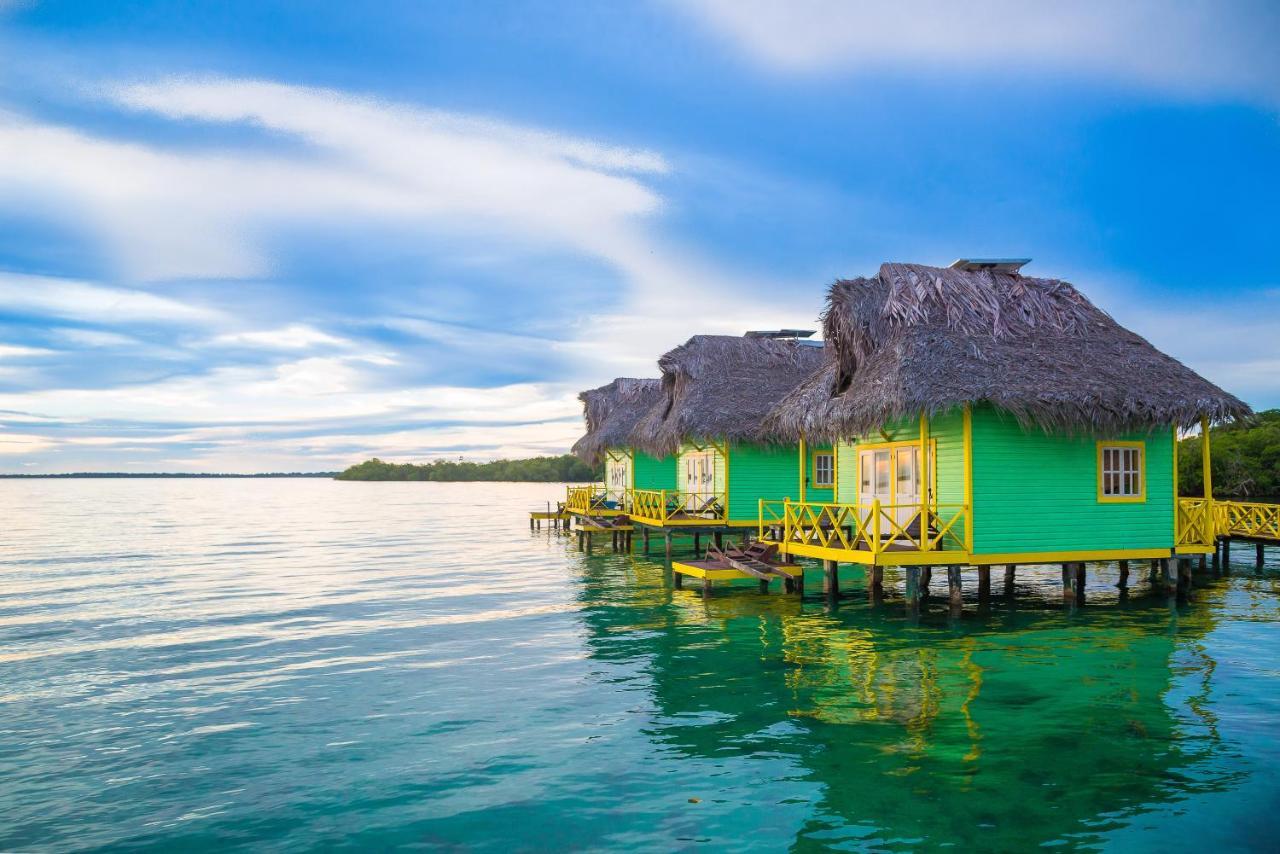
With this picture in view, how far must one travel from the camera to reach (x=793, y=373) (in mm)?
29078

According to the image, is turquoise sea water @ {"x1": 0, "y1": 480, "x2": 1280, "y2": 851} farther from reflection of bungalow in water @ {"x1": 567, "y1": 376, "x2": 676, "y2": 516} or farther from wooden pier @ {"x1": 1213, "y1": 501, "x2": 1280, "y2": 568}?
reflection of bungalow in water @ {"x1": 567, "y1": 376, "x2": 676, "y2": 516}

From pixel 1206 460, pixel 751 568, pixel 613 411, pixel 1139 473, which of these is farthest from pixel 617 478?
pixel 1139 473

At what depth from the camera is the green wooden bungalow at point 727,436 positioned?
2567cm

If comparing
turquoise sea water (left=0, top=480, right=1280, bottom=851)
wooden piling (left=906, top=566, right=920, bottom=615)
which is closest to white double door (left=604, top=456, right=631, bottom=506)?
turquoise sea water (left=0, top=480, right=1280, bottom=851)

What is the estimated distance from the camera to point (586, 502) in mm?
36500

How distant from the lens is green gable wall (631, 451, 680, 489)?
34.7 metres

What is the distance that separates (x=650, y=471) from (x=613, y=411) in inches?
213

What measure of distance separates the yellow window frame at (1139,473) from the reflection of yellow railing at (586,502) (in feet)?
69.8

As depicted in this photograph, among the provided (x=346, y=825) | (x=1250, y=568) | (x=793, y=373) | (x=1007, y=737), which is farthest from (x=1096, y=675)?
(x=793, y=373)

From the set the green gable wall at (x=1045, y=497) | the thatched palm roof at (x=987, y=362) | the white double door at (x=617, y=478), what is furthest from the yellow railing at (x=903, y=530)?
the white double door at (x=617, y=478)

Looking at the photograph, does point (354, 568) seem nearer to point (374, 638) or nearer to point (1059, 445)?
point (374, 638)

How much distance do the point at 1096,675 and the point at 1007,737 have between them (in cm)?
342

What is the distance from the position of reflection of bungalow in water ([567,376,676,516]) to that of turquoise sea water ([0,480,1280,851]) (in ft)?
50.1

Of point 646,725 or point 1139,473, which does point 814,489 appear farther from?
Result: point 646,725
